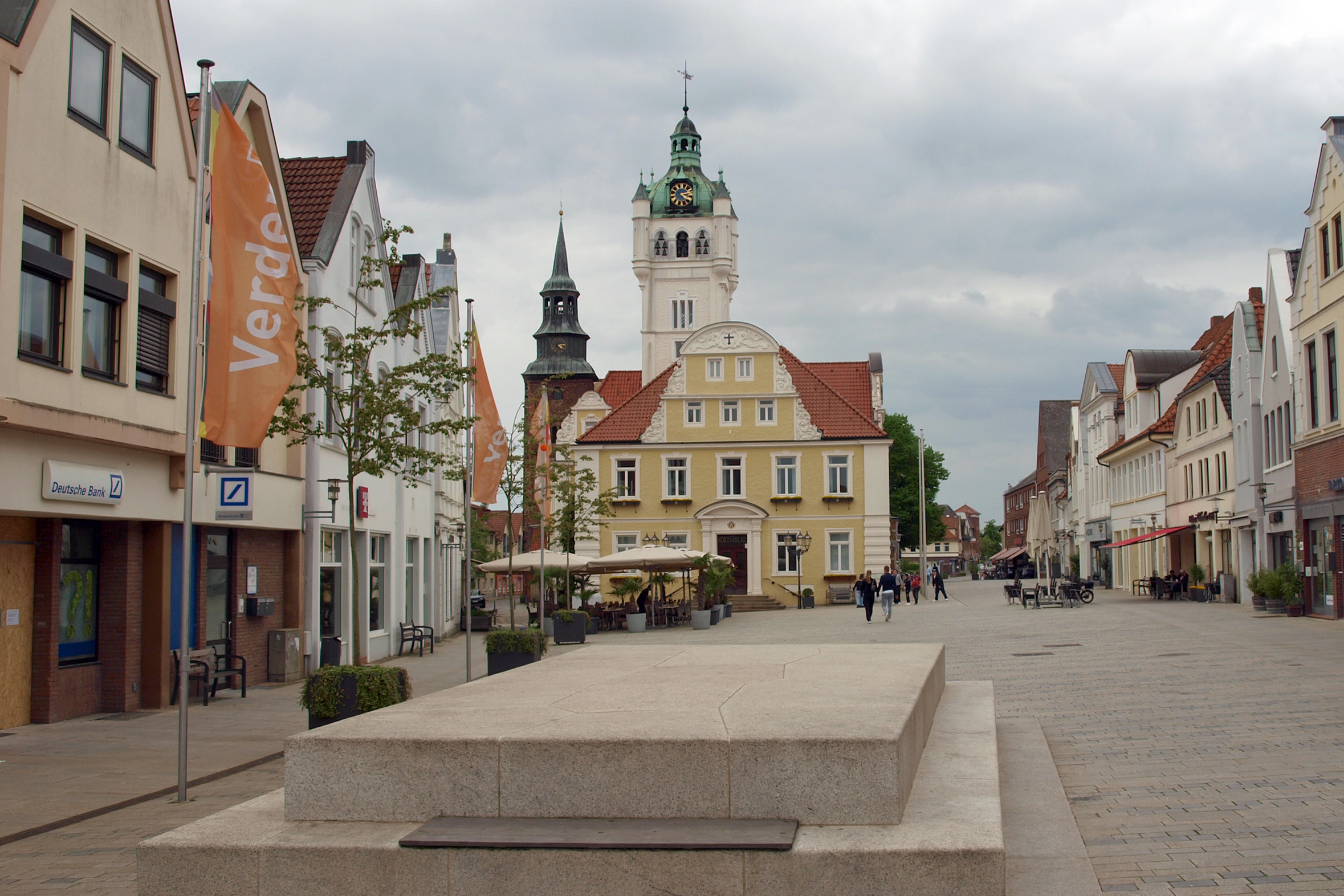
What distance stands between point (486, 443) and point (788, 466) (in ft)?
109

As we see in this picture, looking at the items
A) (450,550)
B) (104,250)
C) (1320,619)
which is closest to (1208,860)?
(104,250)

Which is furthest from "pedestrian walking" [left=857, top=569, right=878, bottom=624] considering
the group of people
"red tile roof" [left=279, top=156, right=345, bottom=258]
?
"red tile roof" [left=279, top=156, right=345, bottom=258]

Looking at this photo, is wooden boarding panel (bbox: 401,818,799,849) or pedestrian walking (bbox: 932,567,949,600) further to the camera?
pedestrian walking (bbox: 932,567,949,600)

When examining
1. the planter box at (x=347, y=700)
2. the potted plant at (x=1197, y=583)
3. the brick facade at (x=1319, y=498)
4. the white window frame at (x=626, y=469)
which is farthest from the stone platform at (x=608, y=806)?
the white window frame at (x=626, y=469)

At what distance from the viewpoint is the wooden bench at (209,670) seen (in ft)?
57.2

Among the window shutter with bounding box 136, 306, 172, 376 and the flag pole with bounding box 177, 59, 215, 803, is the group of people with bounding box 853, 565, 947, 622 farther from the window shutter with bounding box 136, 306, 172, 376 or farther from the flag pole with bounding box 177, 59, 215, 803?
the flag pole with bounding box 177, 59, 215, 803

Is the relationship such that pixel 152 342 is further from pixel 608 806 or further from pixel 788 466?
pixel 788 466

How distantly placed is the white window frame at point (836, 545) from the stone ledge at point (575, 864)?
1844 inches

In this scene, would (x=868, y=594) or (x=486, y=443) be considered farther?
(x=868, y=594)

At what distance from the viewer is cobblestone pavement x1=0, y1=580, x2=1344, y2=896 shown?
7.32m

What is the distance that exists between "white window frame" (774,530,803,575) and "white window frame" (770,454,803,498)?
157 centimetres

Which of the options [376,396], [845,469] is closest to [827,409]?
[845,469]

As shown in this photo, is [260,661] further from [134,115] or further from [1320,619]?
[1320,619]

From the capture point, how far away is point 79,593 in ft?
53.8
